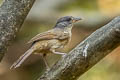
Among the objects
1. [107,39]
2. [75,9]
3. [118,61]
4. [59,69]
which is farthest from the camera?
[75,9]

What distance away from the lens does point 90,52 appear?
9.53 ft

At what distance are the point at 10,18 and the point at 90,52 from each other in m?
0.72

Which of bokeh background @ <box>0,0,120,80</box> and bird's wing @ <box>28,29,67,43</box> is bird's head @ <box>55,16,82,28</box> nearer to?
bird's wing @ <box>28,29,67,43</box>

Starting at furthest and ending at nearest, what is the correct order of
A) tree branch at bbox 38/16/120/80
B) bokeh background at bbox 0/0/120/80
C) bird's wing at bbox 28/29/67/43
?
1. bokeh background at bbox 0/0/120/80
2. bird's wing at bbox 28/29/67/43
3. tree branch at bbox 38/16/120/80

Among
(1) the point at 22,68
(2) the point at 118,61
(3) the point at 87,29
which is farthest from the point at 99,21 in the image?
(1) the point at 22,68

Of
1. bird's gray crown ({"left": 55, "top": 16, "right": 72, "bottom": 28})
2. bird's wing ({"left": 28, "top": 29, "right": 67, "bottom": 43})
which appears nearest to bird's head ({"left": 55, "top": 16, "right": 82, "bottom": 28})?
bird's gray crown ({"left": 55, "top": 16, "right": 72, "bottom": 28})

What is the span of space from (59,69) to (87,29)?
5.50m

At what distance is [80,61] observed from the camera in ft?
9.62

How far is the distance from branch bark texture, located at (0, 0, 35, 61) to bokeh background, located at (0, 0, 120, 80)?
442 cm

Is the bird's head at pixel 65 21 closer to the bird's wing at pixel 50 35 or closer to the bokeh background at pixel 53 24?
the bird's wing at pixel 50 35

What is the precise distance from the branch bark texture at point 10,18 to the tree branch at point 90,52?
448 millimetres

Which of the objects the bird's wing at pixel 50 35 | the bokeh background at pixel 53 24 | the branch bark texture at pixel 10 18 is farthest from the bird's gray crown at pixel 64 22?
the bokeh background at pixel 53 24

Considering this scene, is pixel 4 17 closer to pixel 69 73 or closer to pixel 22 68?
pixel 69 73

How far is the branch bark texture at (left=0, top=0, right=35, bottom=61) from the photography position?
3.15 m
